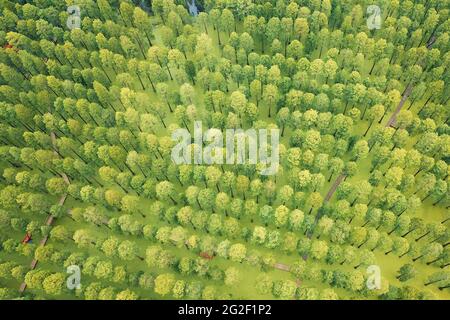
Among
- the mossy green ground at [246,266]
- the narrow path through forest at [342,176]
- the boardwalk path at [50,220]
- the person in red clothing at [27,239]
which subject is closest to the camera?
the mossy green ground at [246,266]

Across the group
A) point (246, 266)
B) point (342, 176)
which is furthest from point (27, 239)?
point (342, 176)

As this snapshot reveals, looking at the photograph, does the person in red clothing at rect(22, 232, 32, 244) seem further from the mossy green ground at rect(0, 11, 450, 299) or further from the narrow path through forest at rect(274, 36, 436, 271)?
the narrow path through forest at rect(274, 36, 436, 271)

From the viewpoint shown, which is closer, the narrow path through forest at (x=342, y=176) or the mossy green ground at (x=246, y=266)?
the mossy green ground at (x=246, y=266)

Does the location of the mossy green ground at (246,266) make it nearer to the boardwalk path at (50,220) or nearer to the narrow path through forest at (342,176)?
the narrow path through forest at (342,176)

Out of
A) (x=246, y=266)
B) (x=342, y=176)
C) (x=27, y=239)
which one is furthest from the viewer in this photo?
(x=342, y=176)

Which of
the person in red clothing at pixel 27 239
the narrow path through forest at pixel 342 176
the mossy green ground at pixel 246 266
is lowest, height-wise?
the mossy green ground at pixel 246 266

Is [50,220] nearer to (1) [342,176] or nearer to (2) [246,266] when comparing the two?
(2) [246,266]

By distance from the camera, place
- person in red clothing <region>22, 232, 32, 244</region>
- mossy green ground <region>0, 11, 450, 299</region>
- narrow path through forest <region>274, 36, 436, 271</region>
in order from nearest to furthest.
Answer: mossy green ground <region>0, 11, 450, 299</region> < narrow path through forest <region>274, 36, 436, 271</region> < person in red clothing <region>22, 232, 32, 244</region>

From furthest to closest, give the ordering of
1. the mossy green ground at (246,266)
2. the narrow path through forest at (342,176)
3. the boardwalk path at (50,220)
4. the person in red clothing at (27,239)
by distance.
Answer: the person in red clothing at (27,239) < the boardwalk path at (50,220) < the narrow path through forest at (342,176) < the mossy green ground at (246,266)

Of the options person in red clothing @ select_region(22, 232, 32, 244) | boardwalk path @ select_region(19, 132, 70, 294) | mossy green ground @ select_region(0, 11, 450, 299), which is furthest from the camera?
person in red clothing @ select_region(22, 232, 32, 244)

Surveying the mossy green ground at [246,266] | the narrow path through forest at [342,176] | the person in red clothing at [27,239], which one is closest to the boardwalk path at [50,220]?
the mossy green ground at [246,266]

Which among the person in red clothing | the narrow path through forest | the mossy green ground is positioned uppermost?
the narrow path through forest

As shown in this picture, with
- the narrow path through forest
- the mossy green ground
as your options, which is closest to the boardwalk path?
the mossy green ground
